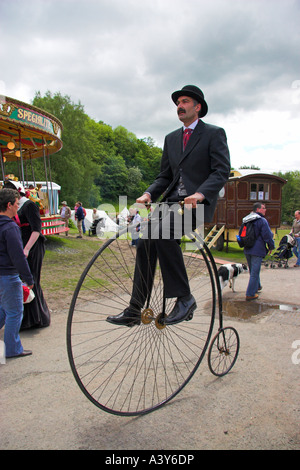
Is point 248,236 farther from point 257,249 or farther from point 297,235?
point 297,235

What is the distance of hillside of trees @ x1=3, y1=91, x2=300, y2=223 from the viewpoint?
132ft

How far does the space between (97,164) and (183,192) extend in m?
61.6

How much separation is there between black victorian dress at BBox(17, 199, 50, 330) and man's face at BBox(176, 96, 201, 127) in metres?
2.82

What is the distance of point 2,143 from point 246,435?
586 inches

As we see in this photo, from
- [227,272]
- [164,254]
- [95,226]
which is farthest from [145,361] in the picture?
[95,226]

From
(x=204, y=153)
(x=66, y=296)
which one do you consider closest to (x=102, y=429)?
(x=204, y=153)

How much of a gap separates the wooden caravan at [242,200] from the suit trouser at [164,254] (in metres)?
14.3

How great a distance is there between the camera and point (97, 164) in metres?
62.6

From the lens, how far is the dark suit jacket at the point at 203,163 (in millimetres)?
2865

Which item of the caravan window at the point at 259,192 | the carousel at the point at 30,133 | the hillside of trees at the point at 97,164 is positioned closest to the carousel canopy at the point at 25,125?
the carousel at the point at 30,133

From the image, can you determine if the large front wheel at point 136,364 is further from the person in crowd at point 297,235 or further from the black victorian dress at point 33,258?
the person in crowd at point 297,235

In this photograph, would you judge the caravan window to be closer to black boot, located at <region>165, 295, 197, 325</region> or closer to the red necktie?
the red necktie

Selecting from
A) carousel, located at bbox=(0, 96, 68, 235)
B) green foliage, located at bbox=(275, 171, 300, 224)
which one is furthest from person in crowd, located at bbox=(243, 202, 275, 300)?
green foliage, located at bbox=(275, 171, 300, 224)
